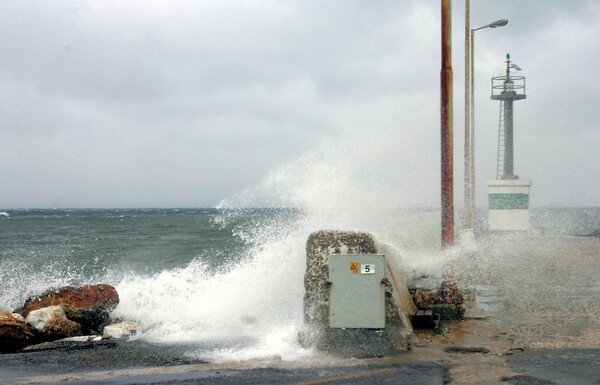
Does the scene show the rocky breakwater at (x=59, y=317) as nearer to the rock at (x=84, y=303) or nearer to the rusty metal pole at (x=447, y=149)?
the rock at (x=84, y=303)

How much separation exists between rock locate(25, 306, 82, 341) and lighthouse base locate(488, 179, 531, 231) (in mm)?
23629

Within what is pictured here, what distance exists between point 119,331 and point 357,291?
4.75 m

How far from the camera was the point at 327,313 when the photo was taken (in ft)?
26.7

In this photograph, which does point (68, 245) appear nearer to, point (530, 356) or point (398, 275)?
point (398, 275)

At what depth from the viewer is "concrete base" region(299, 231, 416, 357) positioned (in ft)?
25.7

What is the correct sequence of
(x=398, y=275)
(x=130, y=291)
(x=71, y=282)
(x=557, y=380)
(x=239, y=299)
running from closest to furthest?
(x=557, y=380) → (x=398, y=275) → (x=239, y=299) → (x=130, y=291) → (x=71, y=282)

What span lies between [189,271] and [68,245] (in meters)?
23.9

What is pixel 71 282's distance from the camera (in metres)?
21.2

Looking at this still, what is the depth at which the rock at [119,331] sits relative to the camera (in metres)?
10.4

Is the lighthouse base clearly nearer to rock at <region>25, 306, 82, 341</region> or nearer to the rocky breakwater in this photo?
the rocky breakwater

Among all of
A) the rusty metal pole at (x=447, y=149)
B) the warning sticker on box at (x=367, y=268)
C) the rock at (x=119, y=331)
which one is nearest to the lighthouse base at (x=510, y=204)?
the rusty metal pole at (x=447, y=149)

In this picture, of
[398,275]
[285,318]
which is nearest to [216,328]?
[285,318]

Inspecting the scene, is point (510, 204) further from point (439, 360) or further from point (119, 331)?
point (439, 360)

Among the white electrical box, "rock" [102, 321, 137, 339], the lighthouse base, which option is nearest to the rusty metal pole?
the white electrical box
